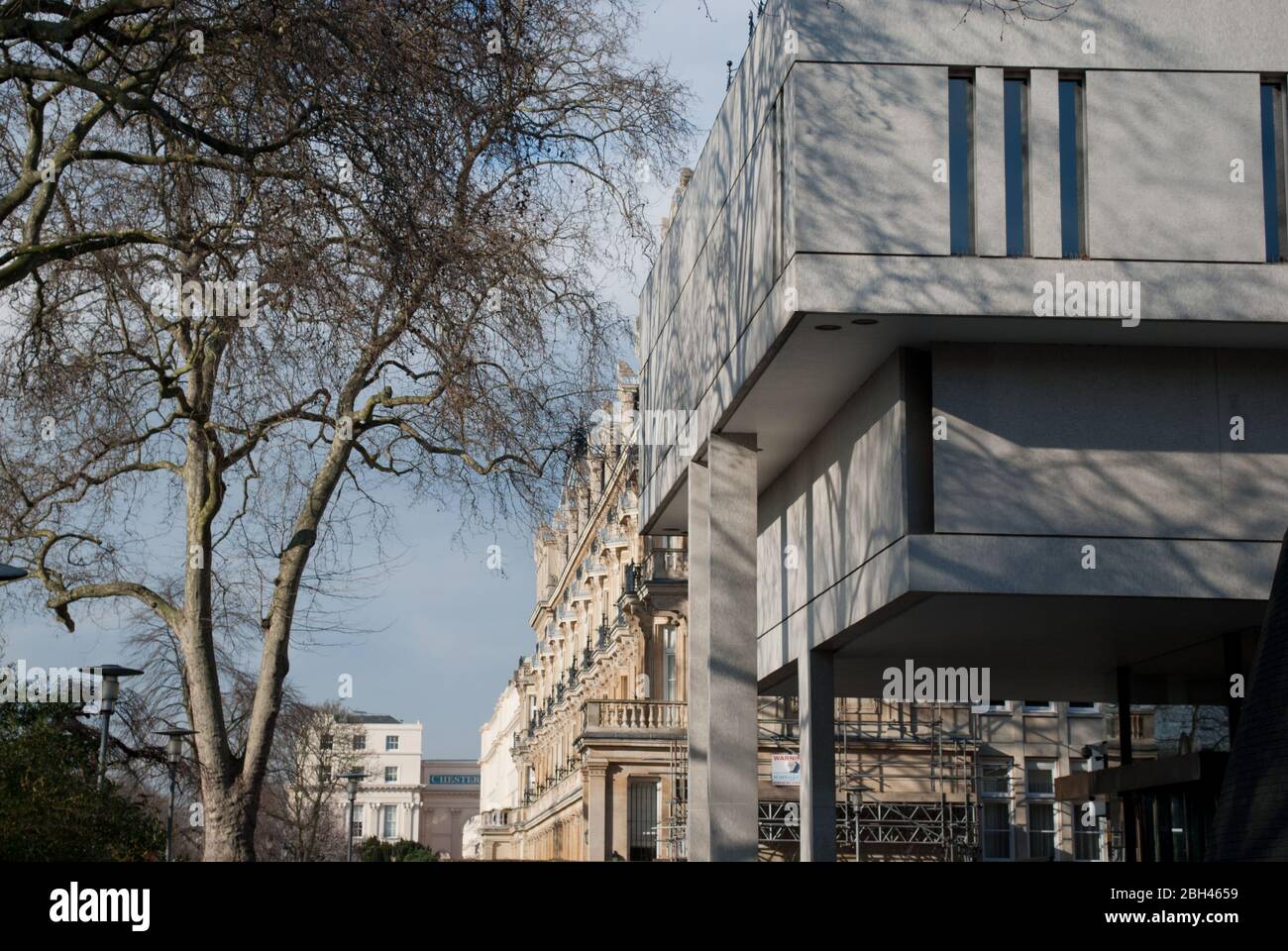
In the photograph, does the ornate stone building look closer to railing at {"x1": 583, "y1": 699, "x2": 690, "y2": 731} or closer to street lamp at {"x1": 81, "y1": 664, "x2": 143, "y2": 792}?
railing at {"x1": 583, "y1": 699, "x2": 690, "y2": 731}

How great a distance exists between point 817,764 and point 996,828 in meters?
20.4

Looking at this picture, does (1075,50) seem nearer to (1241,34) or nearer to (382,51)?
(1241,34)

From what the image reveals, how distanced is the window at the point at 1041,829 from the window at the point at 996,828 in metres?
0.65

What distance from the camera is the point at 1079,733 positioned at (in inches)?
1693

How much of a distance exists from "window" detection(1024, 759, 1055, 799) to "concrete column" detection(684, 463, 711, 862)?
62.2 feet

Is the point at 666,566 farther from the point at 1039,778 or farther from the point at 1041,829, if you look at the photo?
the point at 1041,829

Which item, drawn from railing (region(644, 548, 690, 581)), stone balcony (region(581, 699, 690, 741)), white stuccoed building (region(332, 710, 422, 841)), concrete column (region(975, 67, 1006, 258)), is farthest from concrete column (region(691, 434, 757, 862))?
white stuccoed building (region(332, 710, 422, 841))

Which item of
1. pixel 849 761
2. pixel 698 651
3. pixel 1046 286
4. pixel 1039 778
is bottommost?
pixel 1039 778

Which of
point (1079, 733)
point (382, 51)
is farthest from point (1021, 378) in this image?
point (1079, 733)

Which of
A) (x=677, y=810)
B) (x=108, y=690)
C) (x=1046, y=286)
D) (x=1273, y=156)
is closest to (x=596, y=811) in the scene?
(x=677, y=810)

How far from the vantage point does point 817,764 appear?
2339cm

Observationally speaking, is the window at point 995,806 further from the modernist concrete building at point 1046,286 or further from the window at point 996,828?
the modernist concrete building at point 1046,286

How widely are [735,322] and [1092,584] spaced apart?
6.34 metres
